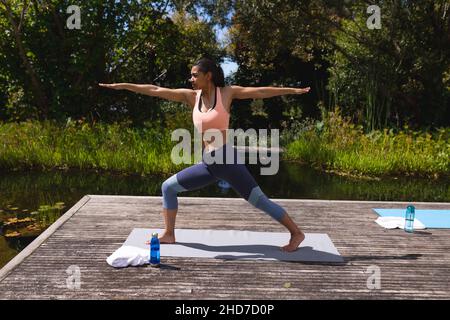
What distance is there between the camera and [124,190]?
9000 millimetres

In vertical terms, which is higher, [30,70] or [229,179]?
[30,70]

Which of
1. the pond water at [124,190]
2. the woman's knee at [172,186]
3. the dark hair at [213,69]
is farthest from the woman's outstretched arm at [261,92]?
the pond water at [124,190]

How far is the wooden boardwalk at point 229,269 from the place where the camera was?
3604 mm

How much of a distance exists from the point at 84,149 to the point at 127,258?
304 inches

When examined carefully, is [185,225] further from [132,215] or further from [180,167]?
[180,167]

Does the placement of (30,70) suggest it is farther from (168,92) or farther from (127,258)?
(127,258)

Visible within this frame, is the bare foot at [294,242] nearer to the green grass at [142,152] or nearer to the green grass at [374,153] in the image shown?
the green grass at [142,152]

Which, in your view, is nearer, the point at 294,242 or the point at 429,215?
the point at 294,242

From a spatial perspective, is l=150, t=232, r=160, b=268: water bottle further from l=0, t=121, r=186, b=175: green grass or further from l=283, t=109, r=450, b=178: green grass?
l=283, t=109, r=450, b=178: green grass

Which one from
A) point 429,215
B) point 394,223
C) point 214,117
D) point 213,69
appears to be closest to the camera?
point 214,117

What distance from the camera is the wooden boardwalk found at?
3.60m

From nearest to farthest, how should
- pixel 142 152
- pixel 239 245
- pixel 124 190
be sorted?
pixel 239 245
pixel 124 190
pixel 142 152

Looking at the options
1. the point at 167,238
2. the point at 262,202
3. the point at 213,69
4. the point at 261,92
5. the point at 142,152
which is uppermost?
the point at 213,69

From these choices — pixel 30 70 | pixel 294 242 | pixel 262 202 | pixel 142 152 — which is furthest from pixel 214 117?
pixel 30 70
